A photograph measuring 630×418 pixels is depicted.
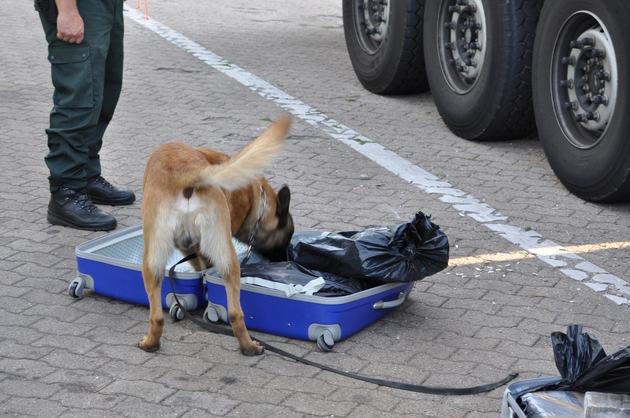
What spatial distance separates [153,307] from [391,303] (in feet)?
3.57

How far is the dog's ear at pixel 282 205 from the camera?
484cm

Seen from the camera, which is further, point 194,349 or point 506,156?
point 506,156

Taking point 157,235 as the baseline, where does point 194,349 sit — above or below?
below

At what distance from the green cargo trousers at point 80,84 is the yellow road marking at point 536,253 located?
2235mm

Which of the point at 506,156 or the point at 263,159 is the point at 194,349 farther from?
the point at 506,156

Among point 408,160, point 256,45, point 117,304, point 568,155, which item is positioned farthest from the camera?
point 256,45

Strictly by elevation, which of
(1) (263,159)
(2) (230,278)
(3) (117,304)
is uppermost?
(1) (263,159)

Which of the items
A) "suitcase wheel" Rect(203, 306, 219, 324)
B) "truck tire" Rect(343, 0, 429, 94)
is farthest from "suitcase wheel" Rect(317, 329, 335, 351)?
"truck tire" Rect(343, 0, 429, 94)

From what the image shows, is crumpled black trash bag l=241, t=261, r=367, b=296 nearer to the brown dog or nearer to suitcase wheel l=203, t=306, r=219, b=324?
suitcase wheel l=203, t=306, r=219, b=324

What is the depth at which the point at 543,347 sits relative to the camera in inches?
179

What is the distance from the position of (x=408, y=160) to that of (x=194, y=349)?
314cm

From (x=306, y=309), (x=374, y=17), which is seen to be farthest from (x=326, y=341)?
(x=374, y=17)

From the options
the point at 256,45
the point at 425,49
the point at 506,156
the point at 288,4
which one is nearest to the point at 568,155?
the point at 506,156

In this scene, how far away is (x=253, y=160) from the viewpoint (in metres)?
3.98
